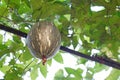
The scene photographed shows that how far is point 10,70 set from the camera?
7.73 ft

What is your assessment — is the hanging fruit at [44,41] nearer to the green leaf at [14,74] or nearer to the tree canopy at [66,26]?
the tree canopy at [66,26]

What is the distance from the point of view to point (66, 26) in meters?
2.32

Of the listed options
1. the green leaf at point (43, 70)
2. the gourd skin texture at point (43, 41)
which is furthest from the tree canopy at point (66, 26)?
the gourd skin texture at point (43, 41)

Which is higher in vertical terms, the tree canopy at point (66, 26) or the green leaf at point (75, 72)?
the tree canopy at point (66, 26)

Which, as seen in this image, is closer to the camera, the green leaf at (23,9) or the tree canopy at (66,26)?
the tree canopy at (66,26)

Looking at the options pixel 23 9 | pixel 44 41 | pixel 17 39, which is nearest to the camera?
pixel 44 41

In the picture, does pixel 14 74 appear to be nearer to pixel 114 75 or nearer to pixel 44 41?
pixel 44 41

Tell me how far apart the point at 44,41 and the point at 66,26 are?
0.58 metres

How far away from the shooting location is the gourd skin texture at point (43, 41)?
1747 millimetres

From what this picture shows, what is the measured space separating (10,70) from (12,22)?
0.38 metres

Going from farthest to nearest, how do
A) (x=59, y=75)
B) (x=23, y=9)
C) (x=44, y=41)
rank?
(x=59, y=75) < (x=23, y=9) < (x=44, y=41)

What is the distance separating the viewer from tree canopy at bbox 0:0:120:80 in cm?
212

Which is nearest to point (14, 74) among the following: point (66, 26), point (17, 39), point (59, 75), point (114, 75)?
point (17, 39)

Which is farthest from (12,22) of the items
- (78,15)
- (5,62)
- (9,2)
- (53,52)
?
(53,52)
